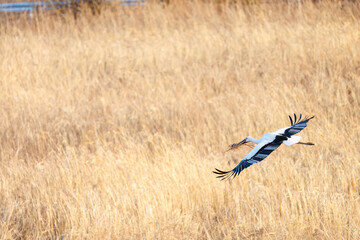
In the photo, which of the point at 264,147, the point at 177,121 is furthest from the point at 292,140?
the point at 177,121

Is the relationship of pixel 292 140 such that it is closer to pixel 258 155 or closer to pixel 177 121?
pixel 258 155

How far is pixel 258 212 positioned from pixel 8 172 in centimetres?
212

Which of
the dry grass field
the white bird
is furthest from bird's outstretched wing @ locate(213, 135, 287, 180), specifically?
the dry grass field

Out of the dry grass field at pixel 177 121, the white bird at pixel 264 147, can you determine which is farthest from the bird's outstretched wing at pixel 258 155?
the dry grass field at pixel 177 121

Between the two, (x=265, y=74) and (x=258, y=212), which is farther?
(x=265, y=74)

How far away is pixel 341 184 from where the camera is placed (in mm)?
3721

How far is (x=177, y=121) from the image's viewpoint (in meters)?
5.32

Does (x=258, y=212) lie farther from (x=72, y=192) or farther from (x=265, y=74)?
(x=265, y=74)

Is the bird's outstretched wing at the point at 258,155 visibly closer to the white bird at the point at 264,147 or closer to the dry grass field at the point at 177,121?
the white bird at the point at 264,147

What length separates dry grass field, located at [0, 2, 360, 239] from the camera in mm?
3453

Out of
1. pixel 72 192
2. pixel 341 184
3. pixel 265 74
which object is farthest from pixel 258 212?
pixel 265 74

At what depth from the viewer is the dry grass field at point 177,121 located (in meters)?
3.45

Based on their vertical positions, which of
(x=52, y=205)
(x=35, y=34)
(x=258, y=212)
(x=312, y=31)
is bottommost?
(x=258, y=212)

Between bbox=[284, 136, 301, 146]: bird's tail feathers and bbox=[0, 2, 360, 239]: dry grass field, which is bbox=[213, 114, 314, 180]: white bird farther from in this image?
bbox=[0, 2, 360, 239]: dry grass field
